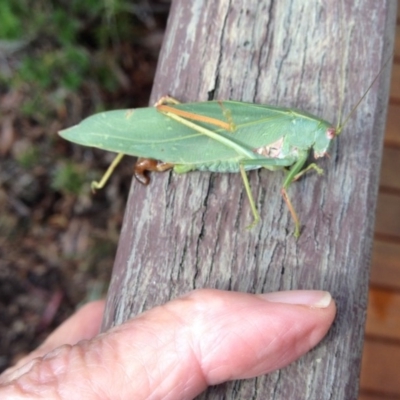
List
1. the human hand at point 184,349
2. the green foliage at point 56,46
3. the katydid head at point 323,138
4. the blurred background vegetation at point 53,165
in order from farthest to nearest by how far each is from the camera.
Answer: the green foliage at point 56,46, the blurred background vegetation at point 53,165, the katydid head at point 323,138, the human hand at point 184,349

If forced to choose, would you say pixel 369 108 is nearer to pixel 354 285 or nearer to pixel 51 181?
pixel 354 285

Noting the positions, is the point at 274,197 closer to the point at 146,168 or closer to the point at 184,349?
the point at 146,168

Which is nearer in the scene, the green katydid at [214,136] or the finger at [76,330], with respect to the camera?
the green katydid at [214,136]

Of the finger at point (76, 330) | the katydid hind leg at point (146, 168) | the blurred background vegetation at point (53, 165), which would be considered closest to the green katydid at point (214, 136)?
the katydid hind leg at point (146, 168)

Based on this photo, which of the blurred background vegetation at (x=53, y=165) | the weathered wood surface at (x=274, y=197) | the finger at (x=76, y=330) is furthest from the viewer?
the blurred background vegetation at (x=53, y=165)

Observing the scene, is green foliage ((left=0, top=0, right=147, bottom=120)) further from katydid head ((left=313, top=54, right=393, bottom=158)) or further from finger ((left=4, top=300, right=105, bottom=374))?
katydid head ((left=313, top=54, right=393, bottom=158))

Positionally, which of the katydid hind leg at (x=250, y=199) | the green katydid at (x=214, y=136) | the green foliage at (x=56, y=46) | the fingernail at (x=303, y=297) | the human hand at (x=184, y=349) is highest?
the green foliage at (x=56, y=46)

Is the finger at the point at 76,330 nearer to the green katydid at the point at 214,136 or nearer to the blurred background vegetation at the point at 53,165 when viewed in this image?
the blurred background vegetation at the point at 53,165
